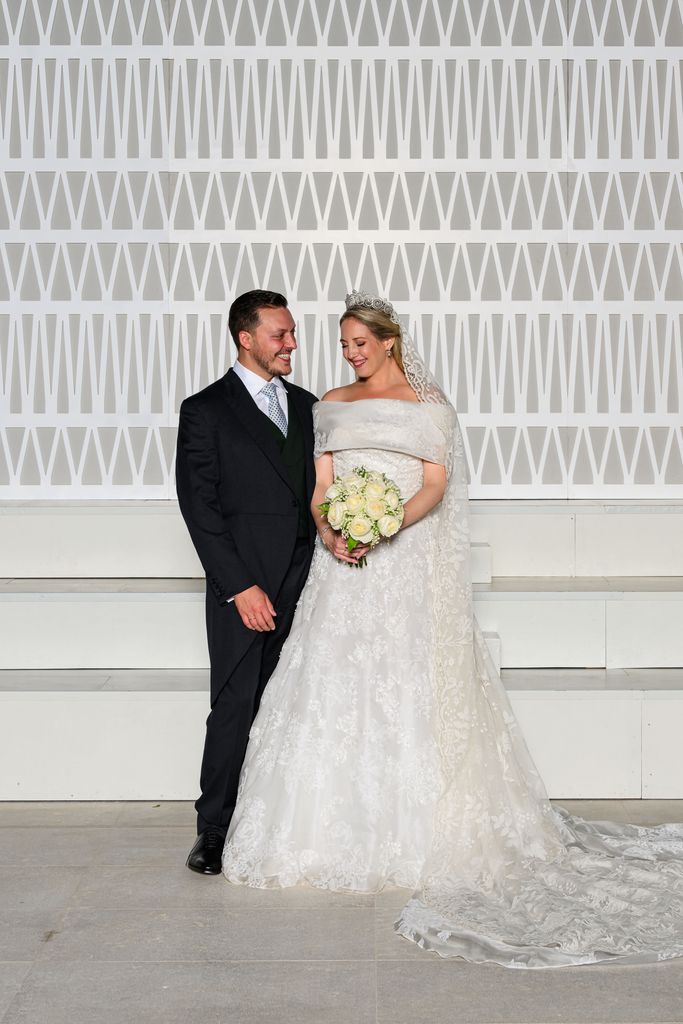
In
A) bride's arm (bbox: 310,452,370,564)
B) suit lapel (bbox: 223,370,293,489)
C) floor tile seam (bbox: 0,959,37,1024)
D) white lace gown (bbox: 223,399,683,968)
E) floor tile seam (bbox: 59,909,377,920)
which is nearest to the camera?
floor tile seam (bbox: 0,959,37,1024)

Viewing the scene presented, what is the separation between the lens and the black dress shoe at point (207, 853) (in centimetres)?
371

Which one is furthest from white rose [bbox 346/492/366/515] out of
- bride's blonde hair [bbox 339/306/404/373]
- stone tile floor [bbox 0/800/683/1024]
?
stone tile floor [bbox 0/800/683/1024]

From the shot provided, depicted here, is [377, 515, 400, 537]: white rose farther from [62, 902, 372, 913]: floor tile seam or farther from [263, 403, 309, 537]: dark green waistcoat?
[62, 902, 372, 913]: floor tile seam

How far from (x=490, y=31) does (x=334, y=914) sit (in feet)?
14.3

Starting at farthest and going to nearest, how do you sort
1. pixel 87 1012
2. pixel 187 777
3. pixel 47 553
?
pixel 47 553, pixel 187 777, pixel 87 1012

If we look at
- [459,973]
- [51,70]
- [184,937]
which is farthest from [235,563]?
[51,70]

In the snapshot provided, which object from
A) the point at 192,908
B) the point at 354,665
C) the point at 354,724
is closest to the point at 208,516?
the point at 354,665

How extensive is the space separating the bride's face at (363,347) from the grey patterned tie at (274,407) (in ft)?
0.94

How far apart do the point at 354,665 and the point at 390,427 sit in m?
0.76

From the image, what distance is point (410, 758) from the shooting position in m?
3.67

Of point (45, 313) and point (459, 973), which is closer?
point (459, 973)

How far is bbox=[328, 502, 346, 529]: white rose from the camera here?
11.8ft

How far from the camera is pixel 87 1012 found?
9.18 feet

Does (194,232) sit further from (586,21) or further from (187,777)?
(187,777)
